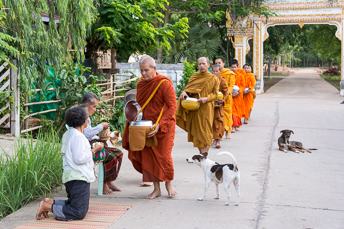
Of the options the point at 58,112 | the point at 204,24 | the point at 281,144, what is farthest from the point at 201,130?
the point at 204,24

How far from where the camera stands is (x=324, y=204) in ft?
21.2

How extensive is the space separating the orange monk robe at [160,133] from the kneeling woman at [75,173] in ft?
3.38

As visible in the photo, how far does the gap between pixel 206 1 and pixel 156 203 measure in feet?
Answer: 64.3

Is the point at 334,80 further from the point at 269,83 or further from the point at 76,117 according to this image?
the point at 76,117

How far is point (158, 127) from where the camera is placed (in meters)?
6.48

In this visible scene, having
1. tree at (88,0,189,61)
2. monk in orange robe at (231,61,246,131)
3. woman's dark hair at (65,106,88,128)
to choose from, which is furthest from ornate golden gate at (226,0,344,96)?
woman's dark hair at (65,106,88,128)

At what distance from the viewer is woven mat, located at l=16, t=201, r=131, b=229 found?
5457 mm

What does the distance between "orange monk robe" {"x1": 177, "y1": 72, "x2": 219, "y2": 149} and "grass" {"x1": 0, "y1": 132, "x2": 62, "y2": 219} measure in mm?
2471

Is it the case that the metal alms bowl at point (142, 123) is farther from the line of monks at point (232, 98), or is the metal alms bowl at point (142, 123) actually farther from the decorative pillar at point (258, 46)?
the decorative pillar at point (258, 46)

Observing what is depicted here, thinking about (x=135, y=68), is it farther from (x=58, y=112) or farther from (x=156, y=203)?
(x=156, y=203)

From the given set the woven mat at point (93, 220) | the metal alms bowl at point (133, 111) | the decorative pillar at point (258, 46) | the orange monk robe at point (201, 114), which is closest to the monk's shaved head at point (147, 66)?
the metal alms bowl at point (133, 111)

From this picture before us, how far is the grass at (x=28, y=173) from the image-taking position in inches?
247

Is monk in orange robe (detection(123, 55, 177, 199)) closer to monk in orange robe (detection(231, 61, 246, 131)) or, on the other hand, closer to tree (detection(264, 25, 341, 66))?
monk in orange robe (detection(231, 61, 246, 131))

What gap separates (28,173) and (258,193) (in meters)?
2.77
